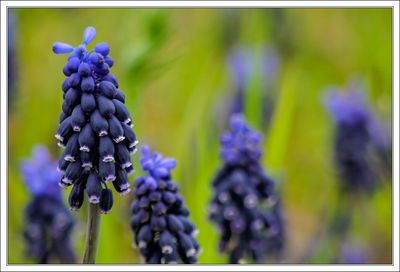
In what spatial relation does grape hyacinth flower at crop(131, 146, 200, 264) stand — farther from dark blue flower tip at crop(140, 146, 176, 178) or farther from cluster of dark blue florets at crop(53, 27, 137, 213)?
cluster of dark blue florets at crop(53, 27, 137, 213)

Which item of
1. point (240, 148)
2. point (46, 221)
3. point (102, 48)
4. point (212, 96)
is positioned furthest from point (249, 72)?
point (102, 48)

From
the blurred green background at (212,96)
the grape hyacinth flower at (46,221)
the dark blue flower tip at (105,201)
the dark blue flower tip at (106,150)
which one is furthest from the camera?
the blurred green background at (212,96)

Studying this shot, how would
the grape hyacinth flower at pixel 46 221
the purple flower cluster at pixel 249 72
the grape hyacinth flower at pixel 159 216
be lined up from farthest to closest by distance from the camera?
the purple flower cluster at pixel 249 72, the grape hyacinth flower at pixel 46 221, the grape hyacinth flower at pixel 159 216

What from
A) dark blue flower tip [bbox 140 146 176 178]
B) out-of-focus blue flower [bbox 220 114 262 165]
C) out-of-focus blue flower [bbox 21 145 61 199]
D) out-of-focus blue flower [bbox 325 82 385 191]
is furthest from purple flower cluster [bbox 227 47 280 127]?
dark blue flower tip [bbox 140 146 176 178]

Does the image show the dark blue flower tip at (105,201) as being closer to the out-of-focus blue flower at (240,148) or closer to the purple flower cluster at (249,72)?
the out-of-focus blue flower at (240,148)

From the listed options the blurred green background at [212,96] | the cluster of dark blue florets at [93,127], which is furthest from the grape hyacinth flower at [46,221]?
the cluster of dark blue florets at [93,127]

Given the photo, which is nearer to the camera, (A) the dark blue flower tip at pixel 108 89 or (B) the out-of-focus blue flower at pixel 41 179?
(A) the dark blue flower tip at pixel 108 89
